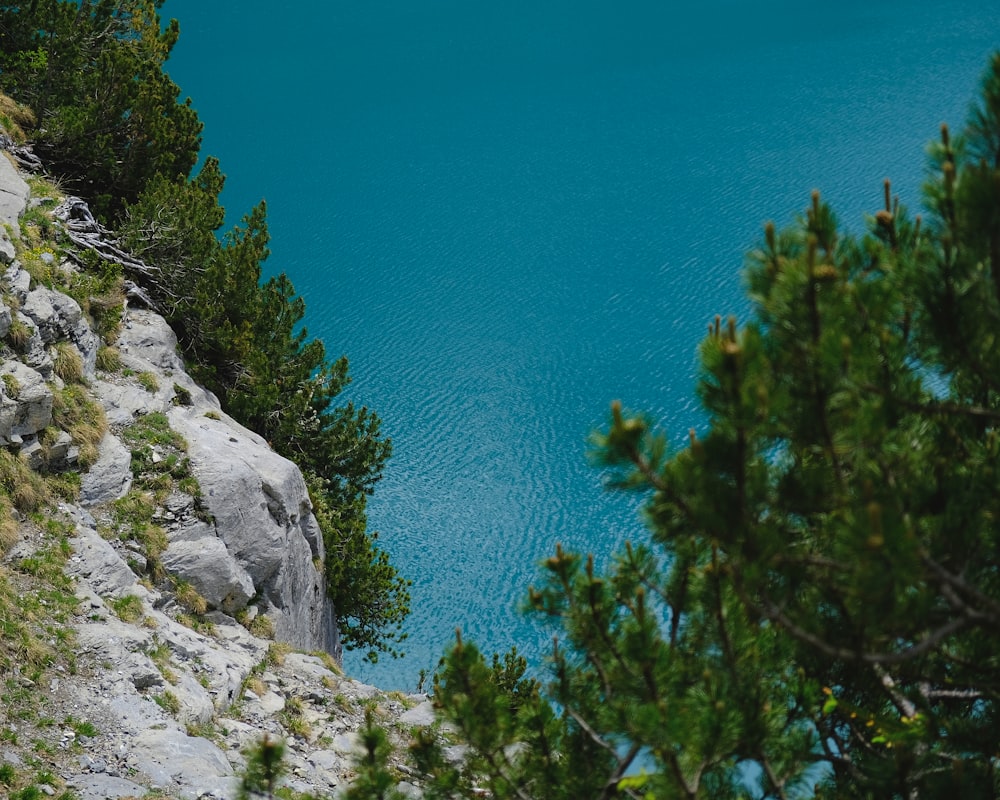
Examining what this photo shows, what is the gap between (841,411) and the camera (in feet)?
9.58

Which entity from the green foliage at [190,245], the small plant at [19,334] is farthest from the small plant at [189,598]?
the green foliage at [190,245]

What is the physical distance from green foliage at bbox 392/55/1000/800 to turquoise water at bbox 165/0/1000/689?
13519 millimetres

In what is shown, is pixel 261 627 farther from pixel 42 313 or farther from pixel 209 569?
pixel 42 313

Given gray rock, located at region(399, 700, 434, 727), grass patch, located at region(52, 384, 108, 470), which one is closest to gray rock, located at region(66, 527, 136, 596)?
grass patch, located at region(52, 384, 108, 470)

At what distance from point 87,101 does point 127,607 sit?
9355 millimetres

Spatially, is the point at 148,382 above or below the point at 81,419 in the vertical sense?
above

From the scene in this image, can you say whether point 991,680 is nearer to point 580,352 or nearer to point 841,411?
point 841,411

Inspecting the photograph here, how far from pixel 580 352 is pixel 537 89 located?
667 inches

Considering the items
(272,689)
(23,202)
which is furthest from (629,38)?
(272,689)

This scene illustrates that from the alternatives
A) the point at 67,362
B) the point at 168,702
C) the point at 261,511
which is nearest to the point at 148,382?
the point at 67,362

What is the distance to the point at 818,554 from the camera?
3311 mm

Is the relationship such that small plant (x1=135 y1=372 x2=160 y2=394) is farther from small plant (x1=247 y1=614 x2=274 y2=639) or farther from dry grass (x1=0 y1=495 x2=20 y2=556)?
small plant (x1=247 y1=614 x2=274 y2=639)

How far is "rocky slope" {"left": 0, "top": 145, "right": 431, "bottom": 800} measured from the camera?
6.91m

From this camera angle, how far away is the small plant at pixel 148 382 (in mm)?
11188
